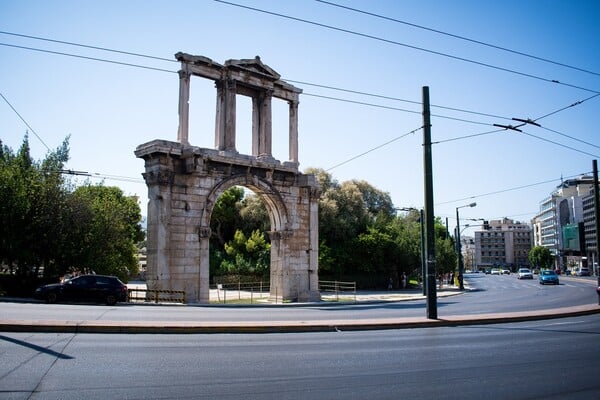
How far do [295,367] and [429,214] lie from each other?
871 cm

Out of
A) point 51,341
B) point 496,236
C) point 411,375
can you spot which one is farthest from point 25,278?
point 496,236

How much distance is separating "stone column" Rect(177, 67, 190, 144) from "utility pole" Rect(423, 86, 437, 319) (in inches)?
516

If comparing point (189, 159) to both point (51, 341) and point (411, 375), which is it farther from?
point (411, 375)

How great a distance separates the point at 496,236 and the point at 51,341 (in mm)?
173368

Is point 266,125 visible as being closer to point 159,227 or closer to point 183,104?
point 183,104

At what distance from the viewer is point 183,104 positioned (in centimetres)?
2484

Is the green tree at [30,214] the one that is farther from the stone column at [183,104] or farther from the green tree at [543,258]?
the green tree at [543,258]

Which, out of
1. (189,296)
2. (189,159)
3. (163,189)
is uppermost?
(189,159)

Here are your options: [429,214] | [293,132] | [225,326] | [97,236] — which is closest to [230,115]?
[293,132]

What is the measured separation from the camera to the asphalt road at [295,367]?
6.48m

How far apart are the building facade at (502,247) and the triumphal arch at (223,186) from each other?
492 ft

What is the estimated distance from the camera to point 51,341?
9.49 m

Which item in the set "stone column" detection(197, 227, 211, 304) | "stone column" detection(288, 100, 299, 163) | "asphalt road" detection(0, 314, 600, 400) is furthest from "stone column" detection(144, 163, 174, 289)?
"asphalt road" detection(0, 314, 600, 400)

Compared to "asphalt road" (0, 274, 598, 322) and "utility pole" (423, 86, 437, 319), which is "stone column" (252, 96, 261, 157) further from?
"utility pole" (423, 86, 437, 319)
